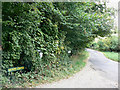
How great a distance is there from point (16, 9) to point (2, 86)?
2.16 meters

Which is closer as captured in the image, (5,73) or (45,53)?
(5,73)

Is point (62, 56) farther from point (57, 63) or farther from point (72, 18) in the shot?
point (72, 18)

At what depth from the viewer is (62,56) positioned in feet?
15.7

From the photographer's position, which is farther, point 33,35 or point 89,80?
point 89,80

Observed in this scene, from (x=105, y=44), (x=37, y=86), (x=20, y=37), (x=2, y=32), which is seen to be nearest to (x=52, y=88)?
(x=37, y=86)

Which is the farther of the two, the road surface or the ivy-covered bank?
the road surface

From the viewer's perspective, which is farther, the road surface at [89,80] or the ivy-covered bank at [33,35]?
the road surface at [89,80]

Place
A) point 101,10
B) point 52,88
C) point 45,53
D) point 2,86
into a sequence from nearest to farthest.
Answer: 1. point 2,86
2. point 52,88
3. point 45,53
4. point 101,10

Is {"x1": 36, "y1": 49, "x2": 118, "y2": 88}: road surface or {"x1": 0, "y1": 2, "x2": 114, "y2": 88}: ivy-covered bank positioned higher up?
{"x1": 0, "y1": 2, "x2": 114, "y2": 88}: ivy-covered bank

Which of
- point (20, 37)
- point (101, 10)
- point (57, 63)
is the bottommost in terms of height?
point (57, 63)

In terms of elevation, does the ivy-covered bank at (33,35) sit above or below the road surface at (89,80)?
above

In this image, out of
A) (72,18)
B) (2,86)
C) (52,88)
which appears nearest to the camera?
(2,86)

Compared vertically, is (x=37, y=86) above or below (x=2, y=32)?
below

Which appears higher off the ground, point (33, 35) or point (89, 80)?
point (33, 35)
